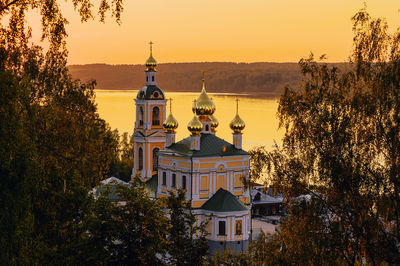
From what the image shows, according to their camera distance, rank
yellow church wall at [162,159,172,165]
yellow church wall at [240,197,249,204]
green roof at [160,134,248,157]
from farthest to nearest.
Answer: yellow church wall at [240,197,249,204]
yellow church wall at [162,159,172,165]
green roof at [160,134,248,157]

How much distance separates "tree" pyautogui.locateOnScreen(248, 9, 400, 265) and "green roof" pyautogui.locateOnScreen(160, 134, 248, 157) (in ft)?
65.3

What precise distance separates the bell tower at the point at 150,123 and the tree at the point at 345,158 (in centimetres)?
Answer: 2518

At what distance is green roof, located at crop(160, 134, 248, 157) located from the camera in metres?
33.4

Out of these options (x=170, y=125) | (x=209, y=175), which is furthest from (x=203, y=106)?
(x=209, y=175)

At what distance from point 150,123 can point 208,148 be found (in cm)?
586

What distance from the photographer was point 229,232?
31.9 metres

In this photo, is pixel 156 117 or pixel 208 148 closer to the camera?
pixel 208 148

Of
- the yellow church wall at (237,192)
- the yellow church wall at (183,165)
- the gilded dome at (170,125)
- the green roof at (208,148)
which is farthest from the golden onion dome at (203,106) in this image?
the yellow church wall at (237,192)

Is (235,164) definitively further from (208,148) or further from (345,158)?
(345,158)

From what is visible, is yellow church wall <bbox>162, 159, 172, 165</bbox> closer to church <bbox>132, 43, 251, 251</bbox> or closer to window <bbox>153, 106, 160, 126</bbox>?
church <bbox>132, 43, 251, 251</bbox>

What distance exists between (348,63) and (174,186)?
2174 centimetres

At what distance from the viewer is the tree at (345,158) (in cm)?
1172

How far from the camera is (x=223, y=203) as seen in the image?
32.3 m

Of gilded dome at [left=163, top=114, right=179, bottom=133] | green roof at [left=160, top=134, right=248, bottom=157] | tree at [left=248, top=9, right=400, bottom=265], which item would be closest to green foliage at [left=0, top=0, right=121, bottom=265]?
tree at [left=248, top=9, right=400, bottom=265]
